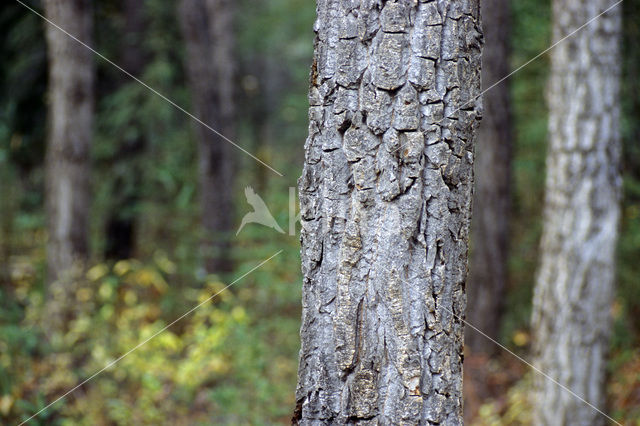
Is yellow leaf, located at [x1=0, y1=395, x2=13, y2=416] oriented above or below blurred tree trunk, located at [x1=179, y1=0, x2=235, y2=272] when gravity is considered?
below

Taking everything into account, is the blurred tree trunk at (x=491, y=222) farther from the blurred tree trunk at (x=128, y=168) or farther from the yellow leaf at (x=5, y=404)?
the blurred tree trunk at (x=128, y=168)

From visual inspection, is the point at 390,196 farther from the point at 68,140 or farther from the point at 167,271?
the point at 68,140

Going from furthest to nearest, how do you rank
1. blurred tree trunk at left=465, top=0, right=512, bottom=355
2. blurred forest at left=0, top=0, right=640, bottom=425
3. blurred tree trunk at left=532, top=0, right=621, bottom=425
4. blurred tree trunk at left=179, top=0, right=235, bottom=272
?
blurred tree trunk at left=179, top=0, right=235, bottom=272 < blurred tree trunk at left=465, top=0, right=512, bottom=355 < blurred forest at left=0, top=0, right=640, bottom=425 < blurred tree trunk at left=532, top=0, right=621, bottom=425

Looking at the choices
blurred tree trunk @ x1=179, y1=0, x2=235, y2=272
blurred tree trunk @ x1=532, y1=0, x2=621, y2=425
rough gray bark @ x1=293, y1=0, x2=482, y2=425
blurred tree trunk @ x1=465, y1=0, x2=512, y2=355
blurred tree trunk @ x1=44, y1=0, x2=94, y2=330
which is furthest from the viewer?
blurred tree trunk @ x1=179, y1=0, x2=235, y2=272

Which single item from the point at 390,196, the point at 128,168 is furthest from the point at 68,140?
the point at 390,196

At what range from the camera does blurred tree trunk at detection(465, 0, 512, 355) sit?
678 cm

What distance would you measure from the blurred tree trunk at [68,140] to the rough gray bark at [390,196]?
17.4ft

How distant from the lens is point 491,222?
6887mm

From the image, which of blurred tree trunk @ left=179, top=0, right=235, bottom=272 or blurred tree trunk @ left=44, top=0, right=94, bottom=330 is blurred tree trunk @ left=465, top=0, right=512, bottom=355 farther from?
blurred tree trunk @ left=44, top=0, right=94, bottom=330

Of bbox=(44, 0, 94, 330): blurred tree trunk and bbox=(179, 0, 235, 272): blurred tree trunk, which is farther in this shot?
bbox=(179, 0, 235, 272): blurred tree trunk

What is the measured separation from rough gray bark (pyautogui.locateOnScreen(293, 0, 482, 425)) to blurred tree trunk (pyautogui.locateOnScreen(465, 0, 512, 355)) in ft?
17.5

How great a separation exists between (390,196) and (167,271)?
498 cm

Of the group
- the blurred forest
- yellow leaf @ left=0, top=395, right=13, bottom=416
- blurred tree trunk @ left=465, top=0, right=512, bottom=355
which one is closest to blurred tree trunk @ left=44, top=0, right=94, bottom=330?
the blurred forest

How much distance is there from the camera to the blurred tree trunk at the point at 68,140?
6344mm
